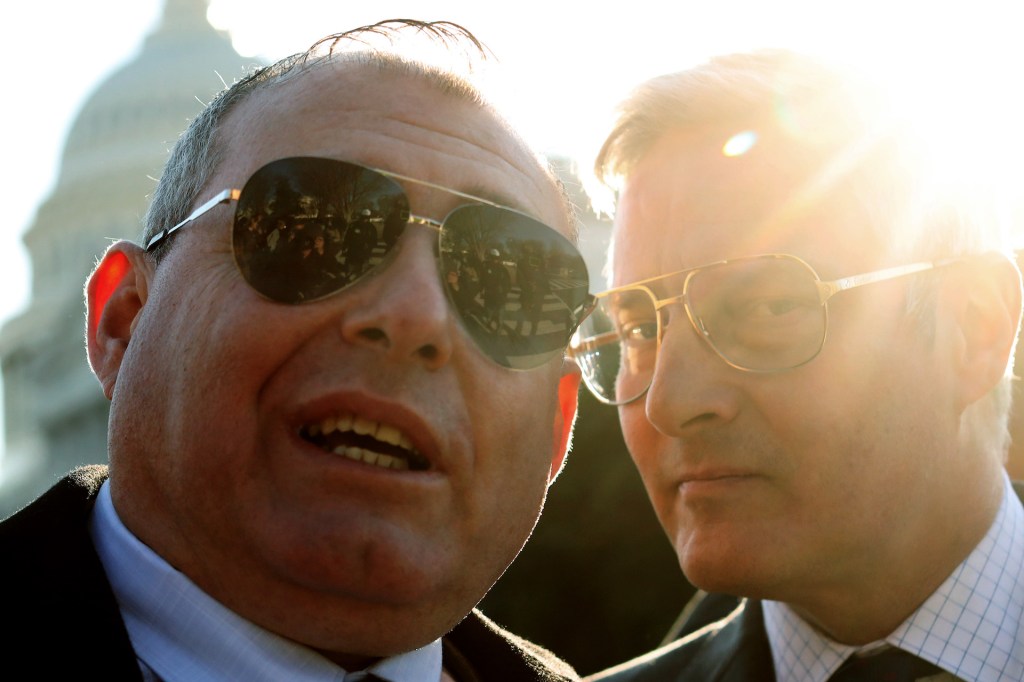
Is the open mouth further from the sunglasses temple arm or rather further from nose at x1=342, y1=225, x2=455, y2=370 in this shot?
the sunglasses temple arm

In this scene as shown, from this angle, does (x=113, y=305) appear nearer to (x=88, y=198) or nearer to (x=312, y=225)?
(x=312, y=225)

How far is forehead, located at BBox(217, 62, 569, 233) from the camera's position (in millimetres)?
2234

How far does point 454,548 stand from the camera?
2.09m

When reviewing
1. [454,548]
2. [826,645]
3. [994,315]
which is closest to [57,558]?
[454,548]

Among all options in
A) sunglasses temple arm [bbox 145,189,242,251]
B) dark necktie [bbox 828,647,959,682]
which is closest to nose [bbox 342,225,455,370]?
sunglasses temple arm [bbox 145,189,242,251]

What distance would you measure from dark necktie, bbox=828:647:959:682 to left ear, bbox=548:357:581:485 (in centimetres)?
100

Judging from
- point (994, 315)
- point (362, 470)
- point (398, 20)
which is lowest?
point (994, 315)

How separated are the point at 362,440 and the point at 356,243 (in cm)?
41

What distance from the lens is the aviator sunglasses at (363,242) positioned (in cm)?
209

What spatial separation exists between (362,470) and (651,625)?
513cm

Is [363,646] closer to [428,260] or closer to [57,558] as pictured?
[57,558]

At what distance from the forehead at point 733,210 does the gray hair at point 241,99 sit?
2.10 ft

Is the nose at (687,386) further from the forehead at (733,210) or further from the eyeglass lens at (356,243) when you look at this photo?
the eyeglass lens at (356,243)

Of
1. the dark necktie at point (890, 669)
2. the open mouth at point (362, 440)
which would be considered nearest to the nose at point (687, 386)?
the dark necktie at point (890, 669)
